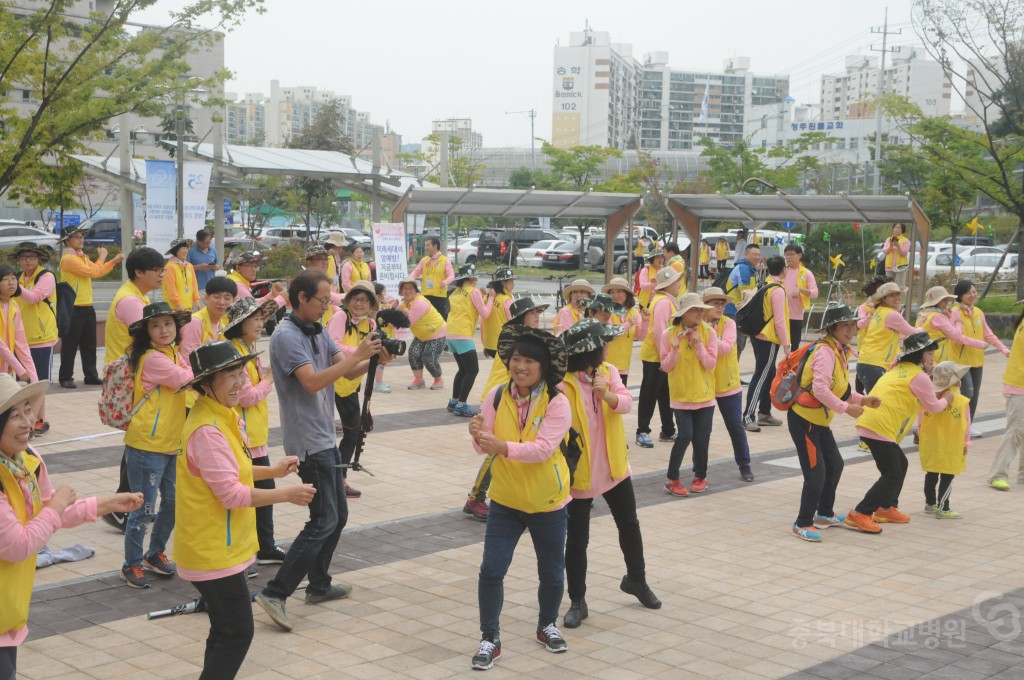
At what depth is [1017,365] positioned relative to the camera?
31.9ft

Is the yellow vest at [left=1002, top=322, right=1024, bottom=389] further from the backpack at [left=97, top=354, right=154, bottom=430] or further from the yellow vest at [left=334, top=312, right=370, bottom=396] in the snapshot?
the backpack at [left=97, top=354, right=154, bottom=430]

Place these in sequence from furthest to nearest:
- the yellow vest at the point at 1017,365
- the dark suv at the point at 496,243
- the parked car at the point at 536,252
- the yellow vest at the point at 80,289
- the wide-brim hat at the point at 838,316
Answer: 1. the dark suv at the point at 496,243
2. the parked car at the point at 536,252
3. the yellow vest at the point at 80,289
4. the yellow vest at the point at 1017,365
5. the wide-brim hat at the point at 838,316

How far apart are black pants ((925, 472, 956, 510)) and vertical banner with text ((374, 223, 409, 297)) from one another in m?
11.0

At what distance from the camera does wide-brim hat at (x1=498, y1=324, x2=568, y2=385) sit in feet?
17.7

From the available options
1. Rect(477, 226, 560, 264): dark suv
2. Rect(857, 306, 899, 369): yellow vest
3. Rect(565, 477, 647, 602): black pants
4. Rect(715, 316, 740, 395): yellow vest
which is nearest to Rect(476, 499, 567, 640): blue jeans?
Rect(565, 477, 647, 602): black pants

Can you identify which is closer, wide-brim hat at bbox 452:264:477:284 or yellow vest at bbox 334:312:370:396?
yellow vest at bbox 334:312:370:396

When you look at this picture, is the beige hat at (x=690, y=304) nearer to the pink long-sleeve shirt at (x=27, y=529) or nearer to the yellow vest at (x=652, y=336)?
the yellow vest at (x=652, y=336)

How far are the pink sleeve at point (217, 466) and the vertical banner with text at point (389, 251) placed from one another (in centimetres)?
1348

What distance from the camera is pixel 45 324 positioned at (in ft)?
36.3

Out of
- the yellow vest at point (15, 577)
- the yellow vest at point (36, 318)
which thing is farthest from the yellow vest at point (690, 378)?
the yellow vest at point (36, 318)

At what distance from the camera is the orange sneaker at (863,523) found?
8.01m

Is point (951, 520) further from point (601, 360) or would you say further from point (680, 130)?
point (680, 130)

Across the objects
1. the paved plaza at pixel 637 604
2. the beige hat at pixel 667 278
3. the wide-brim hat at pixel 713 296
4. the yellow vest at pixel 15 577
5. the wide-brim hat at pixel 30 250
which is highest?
the wide-brim hat at pixel 30 250

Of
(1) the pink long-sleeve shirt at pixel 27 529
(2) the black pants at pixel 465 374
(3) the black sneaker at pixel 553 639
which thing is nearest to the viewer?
(1) the pink long-sleeve shirt at pixel 27 529
